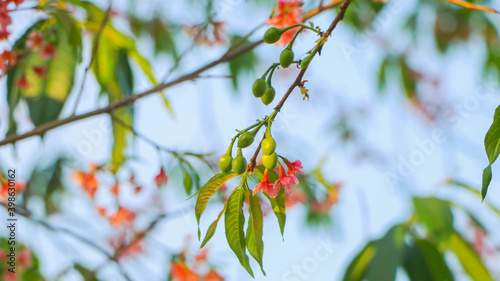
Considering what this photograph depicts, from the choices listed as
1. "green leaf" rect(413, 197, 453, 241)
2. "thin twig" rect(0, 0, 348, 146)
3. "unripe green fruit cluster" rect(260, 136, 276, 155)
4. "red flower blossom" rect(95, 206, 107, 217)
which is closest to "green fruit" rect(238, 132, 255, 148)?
"unripe green fruit cluster" rect(260, 136, 276, 155)

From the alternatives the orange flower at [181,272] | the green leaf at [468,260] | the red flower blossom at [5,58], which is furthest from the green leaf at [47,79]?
the green leaf at [468,260]

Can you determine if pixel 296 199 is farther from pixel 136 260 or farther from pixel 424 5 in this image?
pixel 424 5

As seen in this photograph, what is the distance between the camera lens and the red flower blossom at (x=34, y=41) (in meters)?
1.16

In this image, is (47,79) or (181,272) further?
(181,272)

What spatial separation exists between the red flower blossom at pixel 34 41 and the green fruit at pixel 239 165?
852 millimetres

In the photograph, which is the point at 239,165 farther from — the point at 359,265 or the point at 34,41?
the point at 359,265

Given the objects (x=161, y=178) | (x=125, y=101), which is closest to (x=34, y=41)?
(x=125, y=101)

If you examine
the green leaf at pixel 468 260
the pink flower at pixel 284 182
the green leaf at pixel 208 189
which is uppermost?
the green leaf at pixel 208 189

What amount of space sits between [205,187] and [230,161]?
0.14ft

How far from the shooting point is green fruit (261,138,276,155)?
0.52 meters

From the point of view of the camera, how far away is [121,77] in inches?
56.4

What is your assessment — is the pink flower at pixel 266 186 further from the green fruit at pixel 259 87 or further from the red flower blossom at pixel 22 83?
the red flower blossom at pixel 22 83

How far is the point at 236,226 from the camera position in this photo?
21.9 inches

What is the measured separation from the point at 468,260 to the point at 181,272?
104 centimetres
